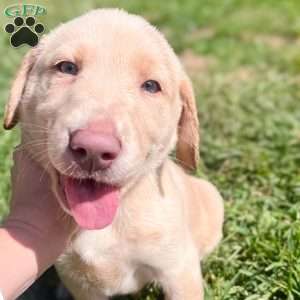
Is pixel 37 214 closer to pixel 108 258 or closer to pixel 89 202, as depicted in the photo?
pixel 89 202

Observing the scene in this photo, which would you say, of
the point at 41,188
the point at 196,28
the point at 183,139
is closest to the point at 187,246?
A: the point at 183,139

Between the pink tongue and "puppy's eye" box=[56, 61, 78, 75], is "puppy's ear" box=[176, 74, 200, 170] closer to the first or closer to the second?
"puppy's eye" box=[56, 61, 78, 75]

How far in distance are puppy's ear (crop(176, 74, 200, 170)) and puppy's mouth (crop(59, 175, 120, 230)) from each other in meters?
0.68

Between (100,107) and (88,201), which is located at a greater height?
(100,107)

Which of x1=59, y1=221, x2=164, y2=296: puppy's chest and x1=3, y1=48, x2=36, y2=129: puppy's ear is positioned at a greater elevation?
x1=3, y1=48, x2=36, y2=129: puppy's ear

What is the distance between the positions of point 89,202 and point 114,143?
1.07 ft

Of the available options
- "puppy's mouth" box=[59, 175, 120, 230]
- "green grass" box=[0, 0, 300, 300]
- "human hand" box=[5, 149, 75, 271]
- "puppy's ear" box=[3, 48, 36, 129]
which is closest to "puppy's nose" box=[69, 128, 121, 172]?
"puppy's mouth" box=[59, 175, 120, 230]

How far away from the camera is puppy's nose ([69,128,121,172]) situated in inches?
91.1

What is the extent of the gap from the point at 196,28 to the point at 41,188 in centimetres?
606

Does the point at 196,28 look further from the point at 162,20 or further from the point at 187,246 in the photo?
the point at 187,246

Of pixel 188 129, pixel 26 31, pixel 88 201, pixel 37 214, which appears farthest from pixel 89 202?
pixel 26 31

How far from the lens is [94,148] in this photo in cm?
232

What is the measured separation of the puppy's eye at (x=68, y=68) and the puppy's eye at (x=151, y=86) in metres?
0.30

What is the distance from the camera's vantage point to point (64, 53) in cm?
280
